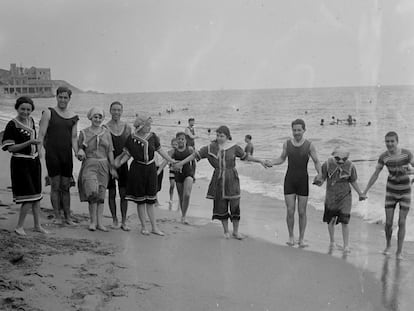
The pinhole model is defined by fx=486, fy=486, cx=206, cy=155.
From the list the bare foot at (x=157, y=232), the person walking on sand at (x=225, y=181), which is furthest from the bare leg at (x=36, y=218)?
the person walking on sand at (x=225, y=181)

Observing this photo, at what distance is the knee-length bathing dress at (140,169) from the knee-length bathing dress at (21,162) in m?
1.19

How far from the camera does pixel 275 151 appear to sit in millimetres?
21812

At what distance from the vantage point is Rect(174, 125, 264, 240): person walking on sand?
647cm

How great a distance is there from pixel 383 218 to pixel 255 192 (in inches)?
133

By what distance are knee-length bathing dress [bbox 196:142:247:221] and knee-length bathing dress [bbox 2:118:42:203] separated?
90.6 inches

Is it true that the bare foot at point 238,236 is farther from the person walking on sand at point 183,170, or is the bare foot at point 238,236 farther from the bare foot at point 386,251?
the bare foot at point 386,251

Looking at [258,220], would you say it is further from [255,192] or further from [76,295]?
[76,295]

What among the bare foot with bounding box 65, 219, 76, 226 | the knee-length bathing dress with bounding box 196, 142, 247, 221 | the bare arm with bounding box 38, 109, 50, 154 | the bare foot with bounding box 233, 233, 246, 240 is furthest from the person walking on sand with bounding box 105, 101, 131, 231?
the bare foot with bounding box 233, 233, 246, 240

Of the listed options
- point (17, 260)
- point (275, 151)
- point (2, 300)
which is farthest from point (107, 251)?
point (275, 151)

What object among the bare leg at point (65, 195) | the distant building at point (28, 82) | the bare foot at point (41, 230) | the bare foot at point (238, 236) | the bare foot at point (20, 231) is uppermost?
the distant building at point (28, 82)

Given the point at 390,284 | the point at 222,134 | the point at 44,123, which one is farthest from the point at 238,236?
the point at 44,123

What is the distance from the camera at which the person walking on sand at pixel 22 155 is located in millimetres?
5602

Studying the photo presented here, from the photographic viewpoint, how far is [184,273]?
4.81 metres

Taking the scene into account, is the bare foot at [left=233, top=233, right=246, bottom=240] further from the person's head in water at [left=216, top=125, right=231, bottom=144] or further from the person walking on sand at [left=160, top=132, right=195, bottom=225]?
the person walking on sand at [left=160, top=132, right=195, bottom=225]
